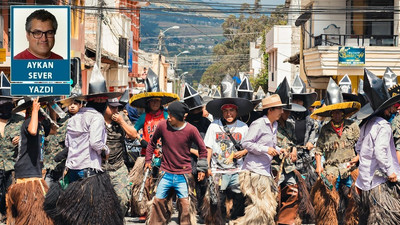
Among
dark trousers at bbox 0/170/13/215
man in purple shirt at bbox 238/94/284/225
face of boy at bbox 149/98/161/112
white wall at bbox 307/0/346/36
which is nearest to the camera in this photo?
man in purple shirt at bbox 238/94/284/225

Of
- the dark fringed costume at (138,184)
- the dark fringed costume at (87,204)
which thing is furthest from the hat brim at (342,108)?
the dark fringed costume at (87,204)

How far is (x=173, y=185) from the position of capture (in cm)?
915

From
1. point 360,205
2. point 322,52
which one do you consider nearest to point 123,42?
point 322,52

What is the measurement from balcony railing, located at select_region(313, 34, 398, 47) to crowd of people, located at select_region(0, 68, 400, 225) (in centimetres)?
1761

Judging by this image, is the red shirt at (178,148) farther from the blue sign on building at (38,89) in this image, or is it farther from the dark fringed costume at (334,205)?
the dark fringed costume at (334,205)

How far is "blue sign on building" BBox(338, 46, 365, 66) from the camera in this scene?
89.8 ft

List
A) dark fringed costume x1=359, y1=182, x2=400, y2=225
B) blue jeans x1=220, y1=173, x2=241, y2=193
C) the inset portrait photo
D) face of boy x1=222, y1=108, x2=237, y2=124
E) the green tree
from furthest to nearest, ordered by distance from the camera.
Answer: the green tree, face of boy x1=222, y1=108, x2=237, y2=124, blue jeans x1=220, y1=173, x2=241, y2=193, the inset portrait photo, dark fringed costume x1=359, y1=182, x2=400, y2=225

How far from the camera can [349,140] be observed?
32.4 ft

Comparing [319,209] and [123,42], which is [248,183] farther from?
[123,42]

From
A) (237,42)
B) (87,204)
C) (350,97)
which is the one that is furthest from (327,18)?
(237,42)

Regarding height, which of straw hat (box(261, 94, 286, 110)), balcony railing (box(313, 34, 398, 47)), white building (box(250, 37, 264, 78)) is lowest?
straw hat (box(261, 94, 286, 110))

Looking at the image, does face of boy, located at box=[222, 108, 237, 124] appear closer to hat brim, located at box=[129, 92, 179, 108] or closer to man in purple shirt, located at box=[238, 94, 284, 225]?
man in purple shirt, located at box=[238, 94, 284, 225]

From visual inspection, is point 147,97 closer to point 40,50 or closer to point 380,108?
point 40,50

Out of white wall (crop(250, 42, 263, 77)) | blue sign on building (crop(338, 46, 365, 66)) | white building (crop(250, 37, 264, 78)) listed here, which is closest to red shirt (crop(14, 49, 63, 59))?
blue sign on building (crop(338, 46, 365, 66))
